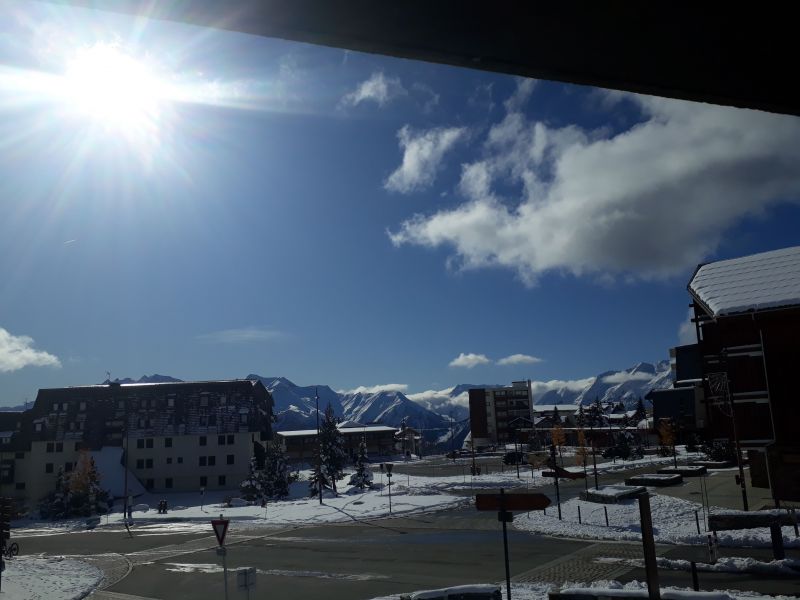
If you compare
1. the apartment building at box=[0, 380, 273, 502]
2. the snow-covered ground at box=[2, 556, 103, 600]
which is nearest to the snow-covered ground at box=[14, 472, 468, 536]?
the apartment building at box=[0, 380, 273, 502]

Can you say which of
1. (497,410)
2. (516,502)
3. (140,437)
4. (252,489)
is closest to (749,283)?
(516,502)

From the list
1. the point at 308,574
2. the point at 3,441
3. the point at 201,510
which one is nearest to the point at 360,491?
the point at 201,510

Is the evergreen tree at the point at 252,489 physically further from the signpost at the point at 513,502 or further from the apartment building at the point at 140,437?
the signpost at the point at 513,502

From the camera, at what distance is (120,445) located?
6750cm

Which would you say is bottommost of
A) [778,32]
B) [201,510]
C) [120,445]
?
[201,510]

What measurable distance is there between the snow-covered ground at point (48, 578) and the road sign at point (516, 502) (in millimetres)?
17001

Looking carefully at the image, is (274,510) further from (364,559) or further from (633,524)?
(633,524)

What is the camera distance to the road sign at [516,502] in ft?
37.7

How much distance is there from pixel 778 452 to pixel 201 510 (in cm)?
5325

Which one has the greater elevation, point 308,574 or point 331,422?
point 331,422

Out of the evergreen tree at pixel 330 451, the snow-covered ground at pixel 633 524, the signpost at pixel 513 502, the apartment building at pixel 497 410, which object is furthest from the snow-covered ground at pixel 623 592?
the apartment building at pixel 497 410

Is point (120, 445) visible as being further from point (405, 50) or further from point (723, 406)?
point (405, 50)

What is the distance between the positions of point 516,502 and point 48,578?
22.9 meters

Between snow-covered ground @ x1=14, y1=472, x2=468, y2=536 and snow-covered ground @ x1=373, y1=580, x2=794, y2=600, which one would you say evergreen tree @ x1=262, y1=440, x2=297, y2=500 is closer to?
snow-covered ground @ x1=14, y1=472, x2=468, y2=536
